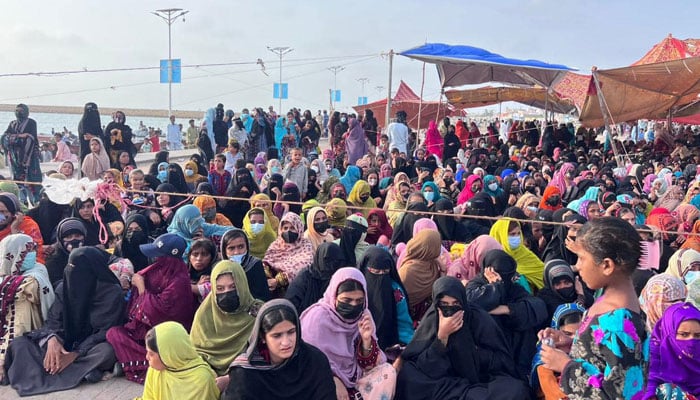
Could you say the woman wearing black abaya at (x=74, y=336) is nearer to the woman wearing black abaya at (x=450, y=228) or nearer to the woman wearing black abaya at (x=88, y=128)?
the woman wearing black abaya at (x=450, y=228)

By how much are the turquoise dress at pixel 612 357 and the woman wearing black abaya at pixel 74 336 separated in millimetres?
2905

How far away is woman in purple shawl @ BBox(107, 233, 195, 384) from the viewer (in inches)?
145

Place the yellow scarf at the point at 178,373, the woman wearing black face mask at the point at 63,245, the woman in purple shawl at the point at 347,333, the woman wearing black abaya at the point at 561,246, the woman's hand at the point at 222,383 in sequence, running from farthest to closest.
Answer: the woman wearing black abaya at the point at 561,246, the woman wearing black face mask at the point at 63,245, the woman in purple shawl at the point at 347,333, the woman's hand at the point at 222,383, the yellow scarf at the point at 178,373

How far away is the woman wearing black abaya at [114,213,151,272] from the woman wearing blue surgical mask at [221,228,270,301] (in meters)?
0.71

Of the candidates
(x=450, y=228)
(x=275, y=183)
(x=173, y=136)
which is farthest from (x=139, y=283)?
(x=173, y=136)

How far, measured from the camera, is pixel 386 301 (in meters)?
3.68

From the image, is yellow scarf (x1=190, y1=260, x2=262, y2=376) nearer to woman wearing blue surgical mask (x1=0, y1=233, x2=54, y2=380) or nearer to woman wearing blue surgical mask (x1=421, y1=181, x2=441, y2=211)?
woman wearing blue surgical mask (x1=0, y1=233, x2=54, y2=380)

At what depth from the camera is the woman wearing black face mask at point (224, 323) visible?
3.37 metres

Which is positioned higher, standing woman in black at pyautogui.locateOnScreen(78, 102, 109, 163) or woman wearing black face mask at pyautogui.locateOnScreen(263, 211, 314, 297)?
standing woman in black at pyautogui.locateOnScreen(78, 102, 109, 163)

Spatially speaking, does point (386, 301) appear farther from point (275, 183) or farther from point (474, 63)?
point (474, 63)

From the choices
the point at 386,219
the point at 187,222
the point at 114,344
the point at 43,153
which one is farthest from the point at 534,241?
the point at 43,153

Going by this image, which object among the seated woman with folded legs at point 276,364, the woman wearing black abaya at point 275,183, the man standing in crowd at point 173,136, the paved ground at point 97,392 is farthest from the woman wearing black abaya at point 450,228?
the man standing in crowd at point 173,136

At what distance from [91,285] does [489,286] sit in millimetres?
2513

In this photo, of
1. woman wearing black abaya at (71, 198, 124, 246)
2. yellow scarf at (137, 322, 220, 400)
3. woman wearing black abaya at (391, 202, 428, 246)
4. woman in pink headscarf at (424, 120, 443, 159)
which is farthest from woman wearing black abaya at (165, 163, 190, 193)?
woman in pink headscarf at (424, 120, 443, 159)
